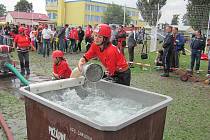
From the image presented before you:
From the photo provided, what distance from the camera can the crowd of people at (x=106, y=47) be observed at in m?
4.12

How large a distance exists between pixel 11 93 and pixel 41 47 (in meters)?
10.1

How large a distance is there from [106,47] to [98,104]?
0.98 meters

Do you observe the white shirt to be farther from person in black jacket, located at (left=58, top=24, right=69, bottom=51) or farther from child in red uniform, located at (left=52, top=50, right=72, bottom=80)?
child in red uniform, located at (left=52, top=50, right=72, bottom=80)

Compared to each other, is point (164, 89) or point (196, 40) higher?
point (196, 40)

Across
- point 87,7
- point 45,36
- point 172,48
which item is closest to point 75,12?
point 87,7

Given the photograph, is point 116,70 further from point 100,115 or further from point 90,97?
point 100,115

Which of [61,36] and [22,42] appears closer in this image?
[22,42]

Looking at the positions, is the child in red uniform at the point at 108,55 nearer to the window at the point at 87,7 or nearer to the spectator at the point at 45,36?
the spectator at the point at 45,36

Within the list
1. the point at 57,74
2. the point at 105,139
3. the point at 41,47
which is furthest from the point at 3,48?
the point at 41,47

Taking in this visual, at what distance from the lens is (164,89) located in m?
8.66

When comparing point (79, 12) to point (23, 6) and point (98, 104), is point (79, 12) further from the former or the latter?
point (98, 104)

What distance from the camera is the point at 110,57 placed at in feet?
13.3

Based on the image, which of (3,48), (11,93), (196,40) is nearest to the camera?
(11,93)

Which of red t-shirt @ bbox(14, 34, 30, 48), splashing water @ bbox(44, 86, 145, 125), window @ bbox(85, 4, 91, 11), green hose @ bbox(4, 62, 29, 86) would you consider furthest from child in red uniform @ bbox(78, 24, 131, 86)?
window @ bbox(85, 4, 91, 11)
